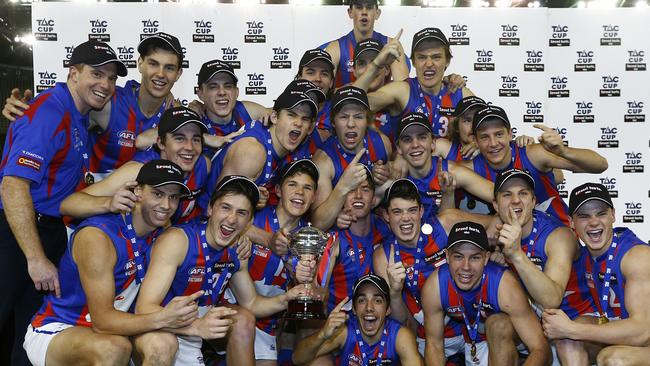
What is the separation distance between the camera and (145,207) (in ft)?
15.4

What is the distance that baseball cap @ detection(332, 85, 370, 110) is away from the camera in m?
5.94

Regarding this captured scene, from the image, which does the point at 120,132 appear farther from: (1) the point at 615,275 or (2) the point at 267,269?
(1) the point at 615,275

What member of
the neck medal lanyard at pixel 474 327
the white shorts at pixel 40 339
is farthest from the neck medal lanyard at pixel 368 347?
the white shorts at pixel 40 339

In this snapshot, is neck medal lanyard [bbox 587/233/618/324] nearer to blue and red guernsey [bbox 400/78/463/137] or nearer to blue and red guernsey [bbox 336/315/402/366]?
blue and red guernsey [bbox 336/315/402/366]

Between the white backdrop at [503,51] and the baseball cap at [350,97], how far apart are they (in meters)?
2.59

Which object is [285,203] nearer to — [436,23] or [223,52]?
[223,52]

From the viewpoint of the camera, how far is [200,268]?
4.88 meters

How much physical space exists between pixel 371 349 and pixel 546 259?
1451 millimetres

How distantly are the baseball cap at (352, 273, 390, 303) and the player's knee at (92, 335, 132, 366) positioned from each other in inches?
68.4

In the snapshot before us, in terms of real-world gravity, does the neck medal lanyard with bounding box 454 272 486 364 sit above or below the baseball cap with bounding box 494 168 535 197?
below

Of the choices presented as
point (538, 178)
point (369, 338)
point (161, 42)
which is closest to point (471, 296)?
point (369, 338)

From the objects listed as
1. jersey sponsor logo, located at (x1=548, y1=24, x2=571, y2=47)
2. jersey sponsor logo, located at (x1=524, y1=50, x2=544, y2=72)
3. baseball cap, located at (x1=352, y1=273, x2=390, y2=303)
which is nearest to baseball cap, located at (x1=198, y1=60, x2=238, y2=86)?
baseball cap, located at (x1=352, y1=273, x2=390, y2=303)

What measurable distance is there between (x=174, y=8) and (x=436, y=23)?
10.2 ft

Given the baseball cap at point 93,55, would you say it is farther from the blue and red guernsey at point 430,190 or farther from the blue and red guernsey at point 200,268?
the blue and red guernsey at point 430,190
